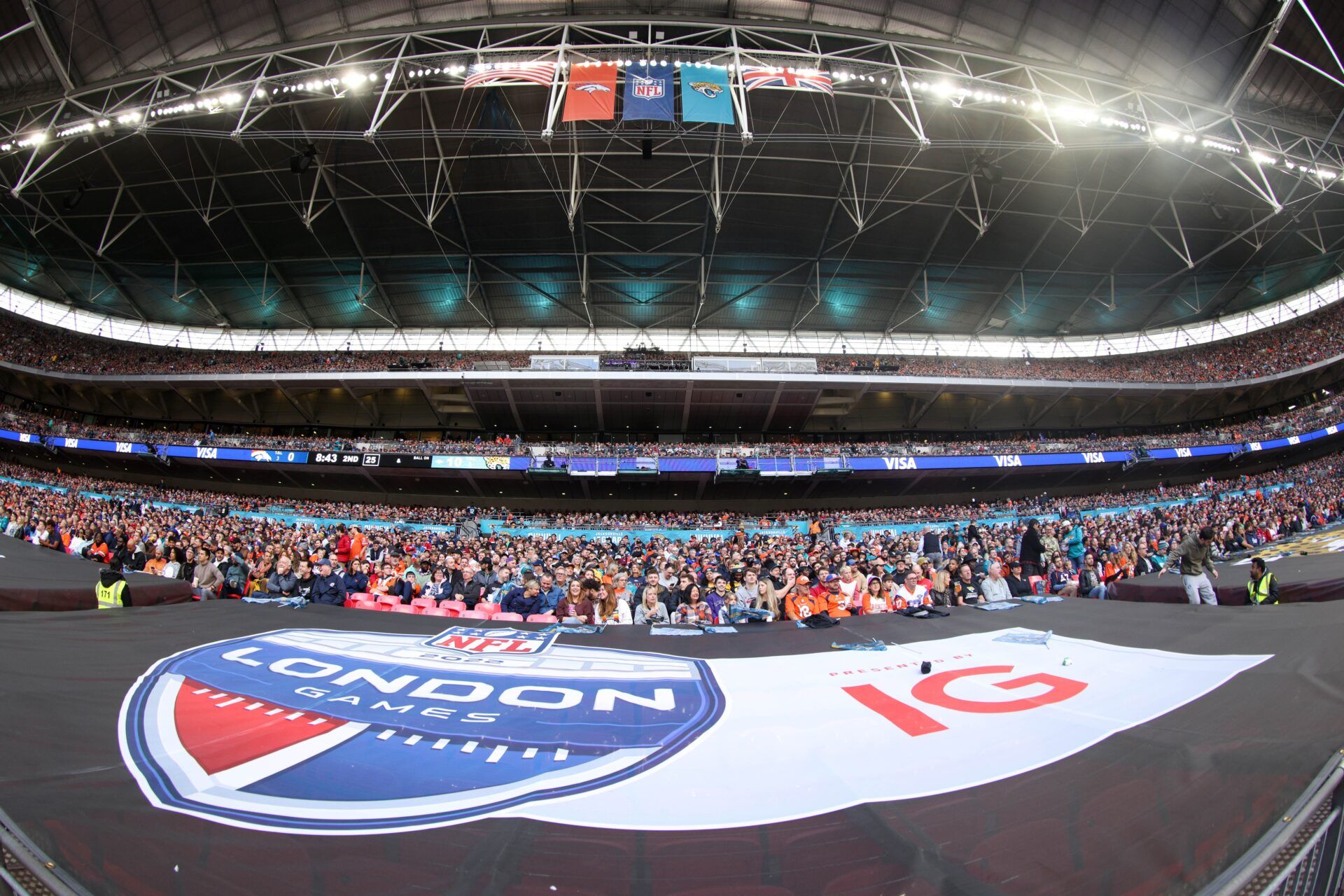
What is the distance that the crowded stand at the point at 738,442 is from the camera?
26.9 m

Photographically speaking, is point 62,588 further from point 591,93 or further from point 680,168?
point 680,168

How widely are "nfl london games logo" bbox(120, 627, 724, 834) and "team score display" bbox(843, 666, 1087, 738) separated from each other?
0.83 meters

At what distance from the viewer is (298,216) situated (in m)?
22.6

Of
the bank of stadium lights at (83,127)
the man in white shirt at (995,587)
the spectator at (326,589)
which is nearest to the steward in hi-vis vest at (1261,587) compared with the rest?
the man in white shirt at (995,587)

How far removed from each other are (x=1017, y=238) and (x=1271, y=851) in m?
30.8

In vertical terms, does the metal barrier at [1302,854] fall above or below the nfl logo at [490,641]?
above

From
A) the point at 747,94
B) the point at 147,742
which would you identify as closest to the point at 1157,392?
the point at 747,94

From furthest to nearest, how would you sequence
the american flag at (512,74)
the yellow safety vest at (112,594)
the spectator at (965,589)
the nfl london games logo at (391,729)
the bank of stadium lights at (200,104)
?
the bank of stadium lights at (200,104) → the american flag at (512,74) → the spectator at (965,589) → the yellow safety vest at (112,594) → the nfl london games logo at (391,729)

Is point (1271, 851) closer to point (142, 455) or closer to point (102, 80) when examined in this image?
point (102, 80)

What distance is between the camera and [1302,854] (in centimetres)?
119

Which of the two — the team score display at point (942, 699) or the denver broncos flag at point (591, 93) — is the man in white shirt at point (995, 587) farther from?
the denver broncos flag at point (591, 93)

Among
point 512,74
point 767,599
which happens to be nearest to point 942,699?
point 767,599

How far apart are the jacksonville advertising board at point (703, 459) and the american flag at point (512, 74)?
1618 cm

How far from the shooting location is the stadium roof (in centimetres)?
1609
